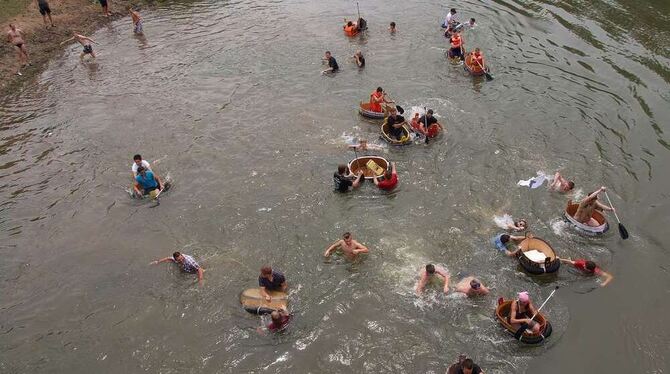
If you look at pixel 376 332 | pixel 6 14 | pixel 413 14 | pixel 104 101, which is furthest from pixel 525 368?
pixel 6 14

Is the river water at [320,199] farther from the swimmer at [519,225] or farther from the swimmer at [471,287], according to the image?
the swimmer at [519,225]

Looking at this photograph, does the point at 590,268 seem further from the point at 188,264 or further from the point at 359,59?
the point at 359,59

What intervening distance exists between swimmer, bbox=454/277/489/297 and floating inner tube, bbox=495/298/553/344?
763mm

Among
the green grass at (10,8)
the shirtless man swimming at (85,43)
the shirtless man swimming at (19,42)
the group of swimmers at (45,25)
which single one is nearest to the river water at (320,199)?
the shirtless man swimming at (85,43)

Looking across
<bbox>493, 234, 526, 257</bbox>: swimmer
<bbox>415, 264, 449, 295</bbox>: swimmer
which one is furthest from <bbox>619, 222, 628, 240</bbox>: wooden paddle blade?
<bbox>415, 264, 449, 295</bbox>: swimmer

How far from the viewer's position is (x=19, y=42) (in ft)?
89.7

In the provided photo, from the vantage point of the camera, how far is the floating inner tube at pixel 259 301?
44.4ft

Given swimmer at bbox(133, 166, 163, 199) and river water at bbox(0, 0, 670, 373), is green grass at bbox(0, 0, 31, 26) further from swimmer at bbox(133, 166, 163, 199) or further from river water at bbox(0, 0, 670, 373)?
swimmer at bbox(133, 166, 163, 199)

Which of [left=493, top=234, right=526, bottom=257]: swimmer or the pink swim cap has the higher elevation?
the pink swim cap

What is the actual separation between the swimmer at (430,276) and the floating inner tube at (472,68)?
14692 millimetres

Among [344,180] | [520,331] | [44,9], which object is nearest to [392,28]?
[344,180]

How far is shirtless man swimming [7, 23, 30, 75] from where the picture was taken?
88.7 feet

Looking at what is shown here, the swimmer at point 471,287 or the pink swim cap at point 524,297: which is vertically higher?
the pink swim cap at point 524,297

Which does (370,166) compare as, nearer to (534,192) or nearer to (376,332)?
(534,192)
